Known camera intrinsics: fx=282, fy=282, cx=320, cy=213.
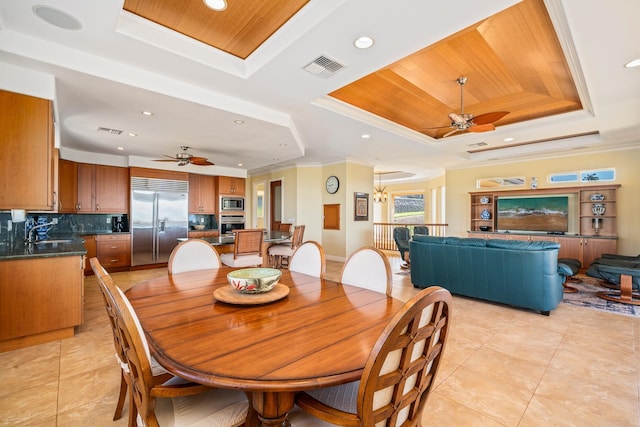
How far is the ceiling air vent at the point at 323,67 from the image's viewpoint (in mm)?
2473

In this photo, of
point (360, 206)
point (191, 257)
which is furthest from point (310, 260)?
point (360, 206)

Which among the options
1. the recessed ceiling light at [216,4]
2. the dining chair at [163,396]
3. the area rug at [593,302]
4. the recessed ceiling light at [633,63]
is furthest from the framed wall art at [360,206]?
the dining chair at [163,396]

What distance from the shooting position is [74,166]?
5.41 meters

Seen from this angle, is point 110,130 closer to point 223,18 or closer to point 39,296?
point 39,296

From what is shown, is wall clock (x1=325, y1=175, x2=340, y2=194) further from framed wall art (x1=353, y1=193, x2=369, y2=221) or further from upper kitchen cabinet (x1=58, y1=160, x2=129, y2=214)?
upper kitchen cabinet (x1=58, y1=160, x2=129, y2=214)

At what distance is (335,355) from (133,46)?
111 inches

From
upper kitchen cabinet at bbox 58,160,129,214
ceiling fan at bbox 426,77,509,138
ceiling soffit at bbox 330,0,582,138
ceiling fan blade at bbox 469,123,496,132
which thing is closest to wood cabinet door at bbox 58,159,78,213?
upper kitchen cabinet at bbox 58,160,129,214

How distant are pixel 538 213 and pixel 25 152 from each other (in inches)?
333

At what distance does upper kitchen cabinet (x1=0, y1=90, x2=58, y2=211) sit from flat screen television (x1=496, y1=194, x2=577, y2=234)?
814 cm

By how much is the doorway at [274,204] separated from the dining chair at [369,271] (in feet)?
20.8

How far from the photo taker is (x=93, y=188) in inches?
222

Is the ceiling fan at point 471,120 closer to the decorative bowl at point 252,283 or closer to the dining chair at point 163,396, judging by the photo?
the decorative bowl at point 252,283

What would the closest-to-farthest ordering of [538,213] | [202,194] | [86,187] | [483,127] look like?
[483,127] → [86,187] → [538,213] → [202,194]

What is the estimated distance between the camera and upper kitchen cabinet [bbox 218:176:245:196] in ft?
23.5
